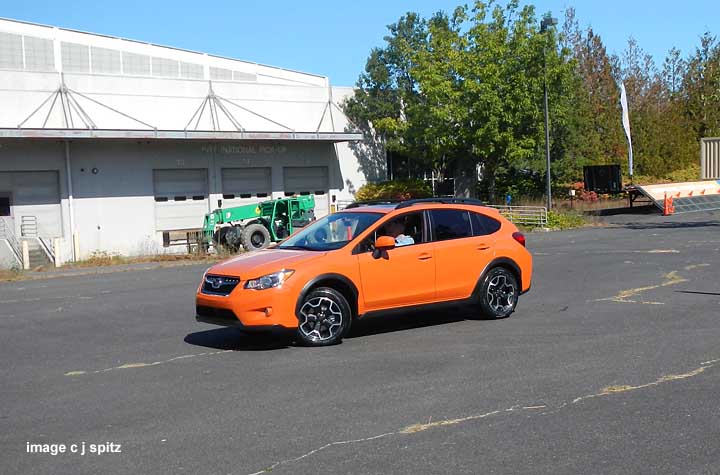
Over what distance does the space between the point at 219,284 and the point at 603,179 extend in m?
35.9

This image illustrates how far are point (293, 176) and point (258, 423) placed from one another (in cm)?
3215

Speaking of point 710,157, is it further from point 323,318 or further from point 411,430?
point 411,430

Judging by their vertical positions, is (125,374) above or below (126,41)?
below

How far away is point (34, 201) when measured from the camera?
31.1 metres

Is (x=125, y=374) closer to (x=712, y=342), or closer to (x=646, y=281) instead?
(x=712, y=342)

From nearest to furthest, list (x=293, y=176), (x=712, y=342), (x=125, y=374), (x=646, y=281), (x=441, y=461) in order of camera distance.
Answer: (x=441, y=461), (x=125, y=374), (x=712, y=342), (x=646, y=281), (x=293, y=176)

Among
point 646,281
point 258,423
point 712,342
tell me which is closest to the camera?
point 258,423

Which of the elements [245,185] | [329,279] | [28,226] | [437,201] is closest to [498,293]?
[437,201]

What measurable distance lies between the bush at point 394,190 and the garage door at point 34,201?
14621 mm

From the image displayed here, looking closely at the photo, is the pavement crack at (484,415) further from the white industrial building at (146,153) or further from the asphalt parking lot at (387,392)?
the white industrial building at (146,153)

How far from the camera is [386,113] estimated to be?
140 feet

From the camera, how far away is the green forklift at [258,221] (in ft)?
96.6

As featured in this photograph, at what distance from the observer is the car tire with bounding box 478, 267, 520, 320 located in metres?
11.2

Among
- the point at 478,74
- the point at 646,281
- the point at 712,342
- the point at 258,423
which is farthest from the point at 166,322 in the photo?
the point at 478,74
